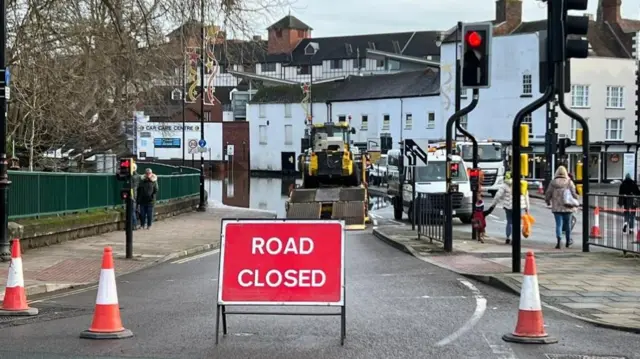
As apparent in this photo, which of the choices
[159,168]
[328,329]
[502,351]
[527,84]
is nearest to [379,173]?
[527,84]

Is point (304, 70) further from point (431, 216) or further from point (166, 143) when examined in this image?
point (431, 216)

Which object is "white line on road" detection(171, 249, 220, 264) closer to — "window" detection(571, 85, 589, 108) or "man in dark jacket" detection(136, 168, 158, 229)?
"man in dark jacket" detection(136, 168, 158, 229)

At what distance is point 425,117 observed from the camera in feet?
265

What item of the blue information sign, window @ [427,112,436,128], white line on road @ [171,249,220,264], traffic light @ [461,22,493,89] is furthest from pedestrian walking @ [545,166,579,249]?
window @ [427,112,436,128]

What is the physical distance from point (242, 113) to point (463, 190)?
83656 millimetres

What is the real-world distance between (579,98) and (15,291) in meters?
61.6

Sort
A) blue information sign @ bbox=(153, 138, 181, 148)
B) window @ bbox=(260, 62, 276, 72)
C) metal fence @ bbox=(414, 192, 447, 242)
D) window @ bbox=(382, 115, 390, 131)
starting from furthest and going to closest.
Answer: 1. window @ bbox=(260, 62, 276, 72)
2. window @ bbox=(382, 115, 390, 131)
3. blue information sign @ bbox=(153, 138, 181, 148)
4. metal fence @ bbox=(414, 192, 447, 242)

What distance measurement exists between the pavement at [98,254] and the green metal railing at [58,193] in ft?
3.10

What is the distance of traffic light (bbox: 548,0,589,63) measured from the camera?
1291cm

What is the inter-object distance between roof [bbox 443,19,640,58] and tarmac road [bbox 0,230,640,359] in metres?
60.4

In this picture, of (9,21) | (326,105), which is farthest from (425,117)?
(9,21)

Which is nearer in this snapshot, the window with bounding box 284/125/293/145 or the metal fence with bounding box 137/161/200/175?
the metal fence with bounding box 137/161/200/175

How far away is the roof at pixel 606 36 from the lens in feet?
231

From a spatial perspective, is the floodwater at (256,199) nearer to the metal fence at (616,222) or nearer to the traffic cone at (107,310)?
the metal fence at (616,222)
